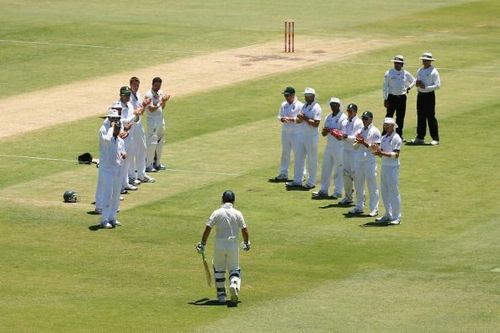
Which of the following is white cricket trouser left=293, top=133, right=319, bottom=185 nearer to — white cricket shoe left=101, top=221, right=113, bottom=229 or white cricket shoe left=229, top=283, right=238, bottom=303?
white cricket shoe left=101, top=221, right=113, bottom=229

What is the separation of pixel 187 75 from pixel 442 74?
351 inches

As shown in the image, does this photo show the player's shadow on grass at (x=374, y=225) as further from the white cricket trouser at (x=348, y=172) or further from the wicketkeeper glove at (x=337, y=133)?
the wicketkeeper glove at (x=337, y=133)

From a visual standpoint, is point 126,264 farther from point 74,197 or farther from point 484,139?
point 484,139

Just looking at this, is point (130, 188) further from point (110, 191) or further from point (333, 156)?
point (333, 156)

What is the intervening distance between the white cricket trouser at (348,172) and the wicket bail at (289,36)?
22.5 meters

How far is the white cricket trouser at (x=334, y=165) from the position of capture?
121 feet

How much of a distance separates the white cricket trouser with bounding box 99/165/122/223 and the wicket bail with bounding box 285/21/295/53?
81.4 ft

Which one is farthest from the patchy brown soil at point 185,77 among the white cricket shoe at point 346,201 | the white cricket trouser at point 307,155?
the white cricket shoe at point 346,201

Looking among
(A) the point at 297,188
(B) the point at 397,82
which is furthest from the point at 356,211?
(B) the point at 397,82

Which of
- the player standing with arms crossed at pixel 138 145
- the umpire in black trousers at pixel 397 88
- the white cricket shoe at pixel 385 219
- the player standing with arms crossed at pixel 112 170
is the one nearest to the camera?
the player standing with arms crossed at pixel 112 170

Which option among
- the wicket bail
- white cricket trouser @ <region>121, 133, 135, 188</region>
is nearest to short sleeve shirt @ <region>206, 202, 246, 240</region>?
white cricket trouser @ <region>121, 133, 135, 188</region>

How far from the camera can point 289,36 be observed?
60.3 metres

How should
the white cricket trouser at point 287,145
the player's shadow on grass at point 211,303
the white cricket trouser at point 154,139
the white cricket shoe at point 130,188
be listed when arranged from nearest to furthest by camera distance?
1. the player's shadow on grass at point 211,303
2. the white cricket shoe at point 130,188
3. the white cricket trouser at point 287,145
4. the white cricket trouser at point 154,139

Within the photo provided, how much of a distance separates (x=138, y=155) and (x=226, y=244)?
1088 centimetres
